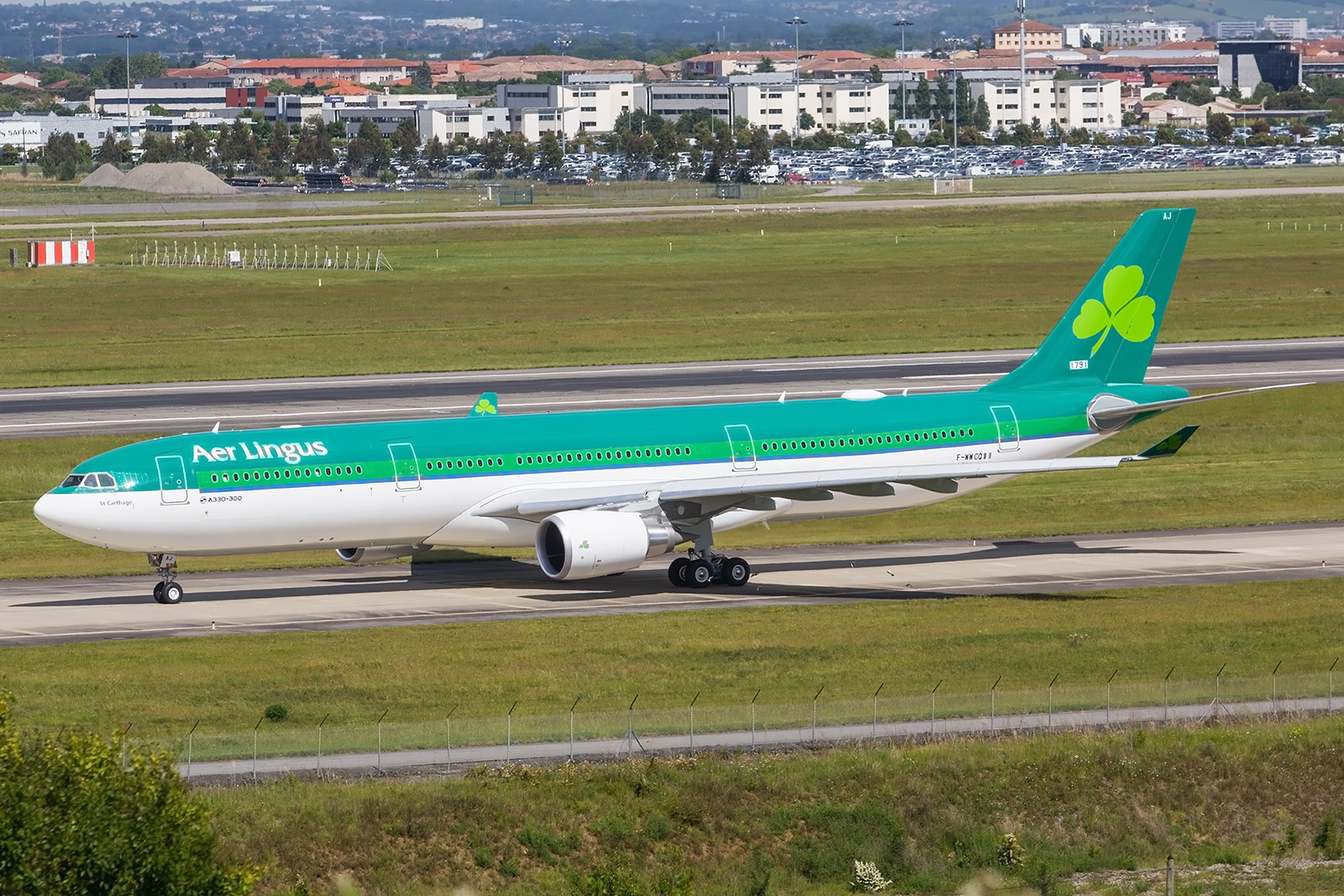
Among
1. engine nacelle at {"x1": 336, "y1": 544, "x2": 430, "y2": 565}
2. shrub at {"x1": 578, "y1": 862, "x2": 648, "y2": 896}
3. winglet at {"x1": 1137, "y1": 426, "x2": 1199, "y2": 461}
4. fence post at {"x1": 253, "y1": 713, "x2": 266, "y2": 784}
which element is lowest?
fence post at {"x1": 253, "y1": 713, "x2": 266, "y2": 784}

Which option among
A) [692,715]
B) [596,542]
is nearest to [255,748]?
[692,715]

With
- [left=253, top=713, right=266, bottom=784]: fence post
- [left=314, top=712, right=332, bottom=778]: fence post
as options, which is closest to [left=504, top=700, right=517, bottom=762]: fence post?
[left=314, top=712, right=332, bottom=778]: fence post

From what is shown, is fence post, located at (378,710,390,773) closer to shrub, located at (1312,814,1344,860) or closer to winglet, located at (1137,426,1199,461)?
shrub, located at (1312,814,1344,860)

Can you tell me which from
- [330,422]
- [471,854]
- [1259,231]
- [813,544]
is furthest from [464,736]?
[1259,231]

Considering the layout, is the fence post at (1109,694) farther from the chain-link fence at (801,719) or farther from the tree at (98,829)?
the tree at (98,829)

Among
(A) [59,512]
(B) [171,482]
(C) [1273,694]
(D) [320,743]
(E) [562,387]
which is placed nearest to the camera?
(D) [320,743]

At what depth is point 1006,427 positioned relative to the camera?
57.0 m

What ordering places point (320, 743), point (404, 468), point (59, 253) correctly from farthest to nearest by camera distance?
point (59, 253) → point (404, 468) → point (320, 743)

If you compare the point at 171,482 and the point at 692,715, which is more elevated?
the point at 171,482

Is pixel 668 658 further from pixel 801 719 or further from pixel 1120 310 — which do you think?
pixel 1120 310

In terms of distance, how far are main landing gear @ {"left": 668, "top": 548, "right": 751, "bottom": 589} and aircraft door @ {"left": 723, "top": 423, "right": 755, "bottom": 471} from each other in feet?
8.79

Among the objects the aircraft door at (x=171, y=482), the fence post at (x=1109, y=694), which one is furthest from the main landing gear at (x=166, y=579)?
the fence post at (x=1109, y=694)

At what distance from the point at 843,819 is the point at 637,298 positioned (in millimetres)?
Result: 93138

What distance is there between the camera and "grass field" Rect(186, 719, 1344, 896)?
34219 millimetres
